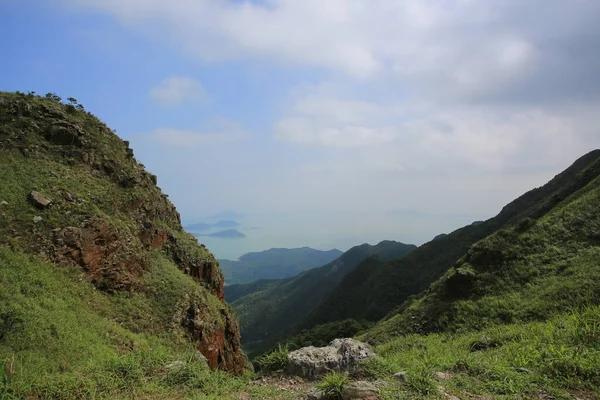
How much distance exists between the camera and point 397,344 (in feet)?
50.5

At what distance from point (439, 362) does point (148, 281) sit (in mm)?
19563

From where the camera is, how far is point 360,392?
19.7 ft

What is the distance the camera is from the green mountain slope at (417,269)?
196ft

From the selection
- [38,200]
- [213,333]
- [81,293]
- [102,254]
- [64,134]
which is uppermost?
[64,134]

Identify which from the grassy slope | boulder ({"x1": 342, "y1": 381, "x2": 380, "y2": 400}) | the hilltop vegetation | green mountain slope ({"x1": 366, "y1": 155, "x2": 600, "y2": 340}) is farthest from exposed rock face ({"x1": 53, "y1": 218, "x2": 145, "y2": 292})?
boulder ({"x1": 342, "y1": 381, "x2": 380, "y2": 400})

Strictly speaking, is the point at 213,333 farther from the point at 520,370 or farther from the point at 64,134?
the point at 520,370

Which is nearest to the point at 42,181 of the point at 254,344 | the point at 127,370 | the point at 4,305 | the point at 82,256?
the point at 82,256

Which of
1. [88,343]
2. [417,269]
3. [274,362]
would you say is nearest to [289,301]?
[417,269]

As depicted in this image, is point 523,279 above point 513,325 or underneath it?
above

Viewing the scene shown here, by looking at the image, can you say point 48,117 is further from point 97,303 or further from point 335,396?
point 335,396

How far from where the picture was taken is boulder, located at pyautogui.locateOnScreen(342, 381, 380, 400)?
5898 mm

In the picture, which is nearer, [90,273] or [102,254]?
[90,273]

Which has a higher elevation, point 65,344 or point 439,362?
point 65,344

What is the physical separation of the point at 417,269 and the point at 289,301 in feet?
261
